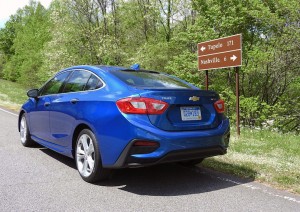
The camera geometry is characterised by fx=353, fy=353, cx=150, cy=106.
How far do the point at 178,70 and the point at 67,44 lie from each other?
540 inches

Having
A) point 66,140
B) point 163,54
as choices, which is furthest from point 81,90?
point 163,54

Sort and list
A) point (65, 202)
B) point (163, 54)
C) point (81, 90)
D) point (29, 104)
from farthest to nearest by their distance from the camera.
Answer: point (163, 54), point (29, 104), point (81, 90), point (65, 202)

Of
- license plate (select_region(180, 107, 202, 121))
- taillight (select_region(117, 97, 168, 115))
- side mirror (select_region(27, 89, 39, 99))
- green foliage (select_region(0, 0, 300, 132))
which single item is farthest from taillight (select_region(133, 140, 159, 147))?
green foliage (select_region(0, 0, 300, 132))

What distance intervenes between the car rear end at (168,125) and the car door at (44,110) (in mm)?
1697

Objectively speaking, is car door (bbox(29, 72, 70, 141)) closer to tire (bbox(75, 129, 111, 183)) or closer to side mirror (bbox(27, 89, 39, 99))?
side mirror (bbox(27, 89, 39, 99))

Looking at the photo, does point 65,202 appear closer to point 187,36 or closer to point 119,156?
point 119,156

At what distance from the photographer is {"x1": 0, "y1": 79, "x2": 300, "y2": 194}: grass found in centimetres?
484

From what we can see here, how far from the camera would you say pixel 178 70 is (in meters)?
19.0

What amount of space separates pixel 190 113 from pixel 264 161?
2.08 meters

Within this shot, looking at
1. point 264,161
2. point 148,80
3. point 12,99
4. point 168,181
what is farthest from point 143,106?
point 12,99

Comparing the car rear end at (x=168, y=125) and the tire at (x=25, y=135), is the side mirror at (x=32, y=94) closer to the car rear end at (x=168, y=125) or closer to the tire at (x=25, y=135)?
the tire at (x=25, y=135)

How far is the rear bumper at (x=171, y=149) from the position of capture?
160 inches

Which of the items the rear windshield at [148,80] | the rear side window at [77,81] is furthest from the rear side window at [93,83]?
the rear windshield at [148,80]

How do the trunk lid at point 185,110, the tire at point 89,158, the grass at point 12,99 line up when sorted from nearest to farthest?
the trunk lid at point 185,110 < the tire at point 89,158 < the grass at point 12,99
